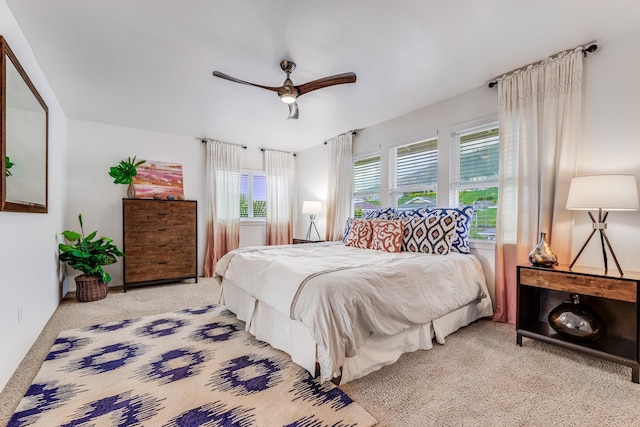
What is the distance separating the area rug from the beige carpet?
0.46 feet

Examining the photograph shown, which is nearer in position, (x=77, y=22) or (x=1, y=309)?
(x=1, y=309)

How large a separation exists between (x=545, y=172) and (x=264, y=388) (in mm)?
2883

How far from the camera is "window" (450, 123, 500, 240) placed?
3.14 m

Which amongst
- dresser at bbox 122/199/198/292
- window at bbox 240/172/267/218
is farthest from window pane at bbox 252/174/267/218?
dresser at bbox 122/199/198/292

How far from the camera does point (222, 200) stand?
522 cm

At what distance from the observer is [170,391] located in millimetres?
1727

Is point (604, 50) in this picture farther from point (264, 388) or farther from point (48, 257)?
point (48, 257)

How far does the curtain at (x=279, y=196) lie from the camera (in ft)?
19.0

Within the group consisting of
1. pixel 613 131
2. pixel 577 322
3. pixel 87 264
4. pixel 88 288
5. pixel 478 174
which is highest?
pixel 613 131

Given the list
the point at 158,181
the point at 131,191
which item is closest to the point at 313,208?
the point at 158,181

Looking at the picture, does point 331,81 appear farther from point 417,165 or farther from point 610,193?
point 610,193

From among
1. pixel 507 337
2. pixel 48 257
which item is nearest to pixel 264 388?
pixel 507 337

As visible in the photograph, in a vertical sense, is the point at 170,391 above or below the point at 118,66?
below

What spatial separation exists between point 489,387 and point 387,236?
1701 millimetres
